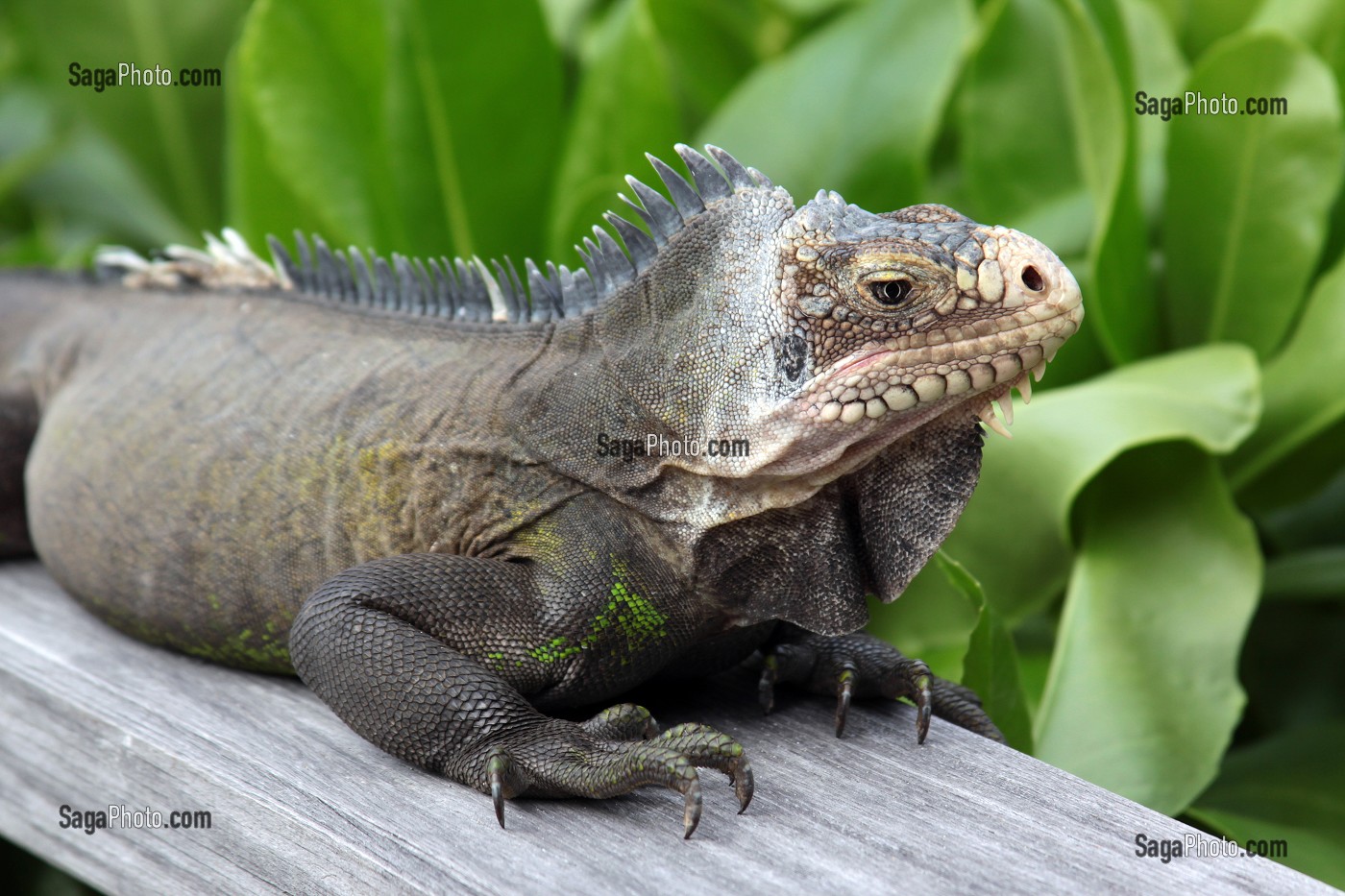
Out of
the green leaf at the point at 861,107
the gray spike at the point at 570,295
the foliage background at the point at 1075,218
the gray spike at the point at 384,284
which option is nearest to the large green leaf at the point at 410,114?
the foliage background at the point at 1075,218

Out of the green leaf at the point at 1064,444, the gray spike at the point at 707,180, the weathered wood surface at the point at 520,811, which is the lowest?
the weathered wood surface at the point at 520,811

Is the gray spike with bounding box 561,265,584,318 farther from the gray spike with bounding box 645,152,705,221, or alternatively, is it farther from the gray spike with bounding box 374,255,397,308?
the gray spike with bounding box 374,255,397,308

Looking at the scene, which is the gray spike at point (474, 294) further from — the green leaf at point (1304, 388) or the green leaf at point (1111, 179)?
the green leaf at point (1304, 388)

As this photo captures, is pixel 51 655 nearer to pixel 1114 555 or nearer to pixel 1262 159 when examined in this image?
pixel 1114 555

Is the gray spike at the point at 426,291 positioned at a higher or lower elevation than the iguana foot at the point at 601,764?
higher

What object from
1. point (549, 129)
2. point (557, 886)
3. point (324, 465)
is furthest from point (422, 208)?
point (557, 886)
